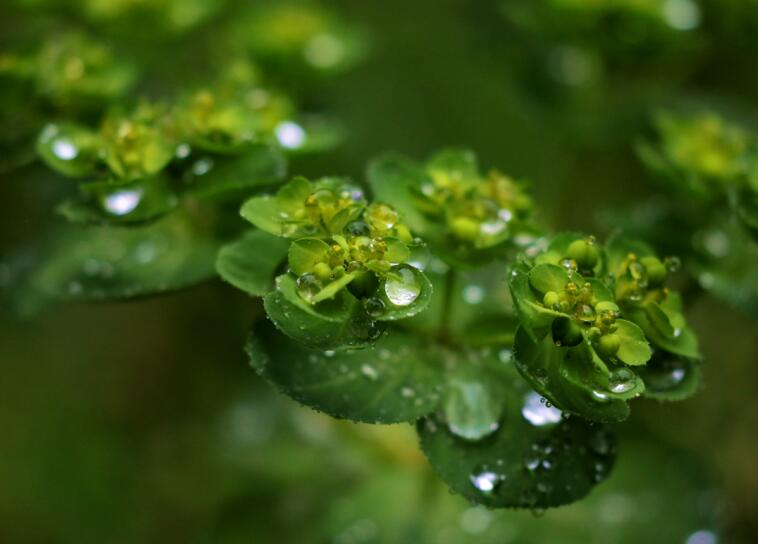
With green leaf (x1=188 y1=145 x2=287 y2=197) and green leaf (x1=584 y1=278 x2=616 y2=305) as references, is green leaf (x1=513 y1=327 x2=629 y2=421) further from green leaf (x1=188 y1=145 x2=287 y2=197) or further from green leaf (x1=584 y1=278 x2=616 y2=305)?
green leaf (x1=188 y1=145 x2=287 y2=197)

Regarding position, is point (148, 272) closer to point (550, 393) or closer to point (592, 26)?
point (550, 393)

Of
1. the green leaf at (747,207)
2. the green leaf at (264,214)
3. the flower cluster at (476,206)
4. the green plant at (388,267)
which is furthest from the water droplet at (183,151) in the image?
the green leaf at (747,207)

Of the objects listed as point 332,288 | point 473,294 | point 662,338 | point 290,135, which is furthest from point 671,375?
point 290,135

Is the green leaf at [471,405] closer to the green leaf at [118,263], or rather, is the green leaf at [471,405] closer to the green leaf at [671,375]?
the green leaf at [671,375]

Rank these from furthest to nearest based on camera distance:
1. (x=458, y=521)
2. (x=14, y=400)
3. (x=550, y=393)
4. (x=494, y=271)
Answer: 1. (x=14, y=400)
2. (x=494, y=271)
3. (x=458, y=521)
4. (x=550, y=393)

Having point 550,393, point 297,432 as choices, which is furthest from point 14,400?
point 550,393

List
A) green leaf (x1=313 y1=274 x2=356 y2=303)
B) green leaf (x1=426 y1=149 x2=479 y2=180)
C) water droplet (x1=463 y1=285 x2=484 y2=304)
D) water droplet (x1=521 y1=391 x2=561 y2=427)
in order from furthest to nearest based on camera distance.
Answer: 1. water droplet (x1=463 y1=285 x2=484 y2=304)
2. green leaf (x1=426 y1=149 x2=479 y2=180)
3. water droplet (x1=521 y1=391 x2=561 y2=427)
4. green leaf (x1=313 y1=274 x2=356 y2=303)

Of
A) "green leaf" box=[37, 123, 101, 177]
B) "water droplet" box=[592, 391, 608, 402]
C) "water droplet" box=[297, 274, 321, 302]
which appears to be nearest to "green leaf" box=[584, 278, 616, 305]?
"water droplet" box=[592, 391, 608, 402]
